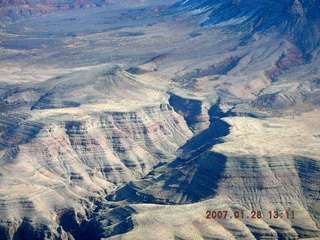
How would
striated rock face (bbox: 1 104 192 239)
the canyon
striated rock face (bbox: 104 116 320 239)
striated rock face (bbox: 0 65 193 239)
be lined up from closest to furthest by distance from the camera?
1. striated rock face (bbox: 104 116 320 239)
2. the canyon
3. striated rock face (bbox: 0 65 193 239)
4. striated rock face (bbox: 1 104 192 239)

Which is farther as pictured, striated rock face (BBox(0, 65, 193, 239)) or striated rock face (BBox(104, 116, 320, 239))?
striated rock face (BBox(0, 65, 193, 239))

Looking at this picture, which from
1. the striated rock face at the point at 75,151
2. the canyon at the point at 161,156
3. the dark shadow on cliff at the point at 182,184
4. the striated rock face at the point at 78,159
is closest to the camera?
the canyon at the point at 161,156

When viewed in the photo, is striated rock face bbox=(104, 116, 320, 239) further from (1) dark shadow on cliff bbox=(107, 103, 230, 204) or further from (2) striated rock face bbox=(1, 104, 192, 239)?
(2) striated rock face bbox=(1, 104, 192, 239)

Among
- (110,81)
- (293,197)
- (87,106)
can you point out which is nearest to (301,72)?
(110,81)

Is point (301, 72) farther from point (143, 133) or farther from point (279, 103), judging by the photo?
point (143, 133)

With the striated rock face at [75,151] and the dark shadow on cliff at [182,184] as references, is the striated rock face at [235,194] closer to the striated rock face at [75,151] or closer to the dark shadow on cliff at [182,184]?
the dark shadow on cliff at [182,184]

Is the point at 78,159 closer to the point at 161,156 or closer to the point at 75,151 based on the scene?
the point at 75,151

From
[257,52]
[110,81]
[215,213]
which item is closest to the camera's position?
[215,213]

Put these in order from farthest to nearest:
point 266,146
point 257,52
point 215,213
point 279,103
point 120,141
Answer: point 257,52 → point 279,103 → point 120,141 → point 266,146 → point 215,213

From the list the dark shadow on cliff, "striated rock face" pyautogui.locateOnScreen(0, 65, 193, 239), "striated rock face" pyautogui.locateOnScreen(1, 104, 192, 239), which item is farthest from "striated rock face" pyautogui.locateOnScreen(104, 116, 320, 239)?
"striated rock face" pyautogui.locateOnScreen(1, 104, 192, 239)

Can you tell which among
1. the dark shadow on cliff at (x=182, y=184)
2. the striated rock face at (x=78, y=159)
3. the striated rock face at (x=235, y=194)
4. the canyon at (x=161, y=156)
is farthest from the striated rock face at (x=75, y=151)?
the striated rock face at (x=235, y=194)

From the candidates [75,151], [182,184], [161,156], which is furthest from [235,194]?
[75,151]
